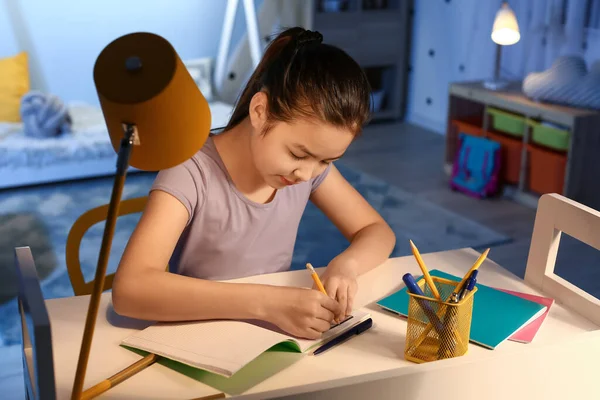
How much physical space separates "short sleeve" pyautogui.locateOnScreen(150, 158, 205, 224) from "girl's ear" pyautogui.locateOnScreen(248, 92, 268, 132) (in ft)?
0.52

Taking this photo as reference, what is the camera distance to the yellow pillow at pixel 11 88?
12.8 ft

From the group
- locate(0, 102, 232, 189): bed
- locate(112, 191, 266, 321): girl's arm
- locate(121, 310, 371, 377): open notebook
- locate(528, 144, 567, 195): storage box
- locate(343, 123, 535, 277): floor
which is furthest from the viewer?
locate(0, 102, 232, 189): bed

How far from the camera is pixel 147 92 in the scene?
2.10 feet

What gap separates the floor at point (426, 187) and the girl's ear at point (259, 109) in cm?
120

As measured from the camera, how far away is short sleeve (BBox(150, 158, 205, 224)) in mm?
1209

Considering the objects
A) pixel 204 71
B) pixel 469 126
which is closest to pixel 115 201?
pixel 469 126

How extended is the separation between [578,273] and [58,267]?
1904 mm

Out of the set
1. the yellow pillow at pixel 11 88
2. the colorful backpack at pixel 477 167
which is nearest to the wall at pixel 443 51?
the colorful backpack at pixel 477 167

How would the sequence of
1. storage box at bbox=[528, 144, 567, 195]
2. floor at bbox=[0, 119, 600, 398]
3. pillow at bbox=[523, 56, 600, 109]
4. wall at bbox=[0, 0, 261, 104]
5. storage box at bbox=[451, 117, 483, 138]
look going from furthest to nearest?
wall at bbox=[0, 0, 261, 104] → storage box at bbox=[451, 117, 483, 138] → storage box at bbox=[528, 144, 567, 195] → pillow at bbox=[523, 56, 600, 109] → floor at bbox=[0, 119, 600, 398]

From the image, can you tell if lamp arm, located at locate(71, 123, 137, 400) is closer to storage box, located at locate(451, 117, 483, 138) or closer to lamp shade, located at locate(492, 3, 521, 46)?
lamp shade, located at locate(492, 3, 521, 46)

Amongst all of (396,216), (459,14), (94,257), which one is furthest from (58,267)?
(459,14)

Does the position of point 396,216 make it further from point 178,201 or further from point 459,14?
point 178,201

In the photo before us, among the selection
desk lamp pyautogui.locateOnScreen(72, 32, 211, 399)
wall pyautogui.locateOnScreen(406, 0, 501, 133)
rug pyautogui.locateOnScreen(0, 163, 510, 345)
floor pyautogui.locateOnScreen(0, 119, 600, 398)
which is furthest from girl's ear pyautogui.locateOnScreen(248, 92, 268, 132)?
wall pyautogui.locateOnScreen(406, 0, 501, 133)

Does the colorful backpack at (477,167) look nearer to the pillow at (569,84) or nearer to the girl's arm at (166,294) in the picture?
the pillow at (569,84)
